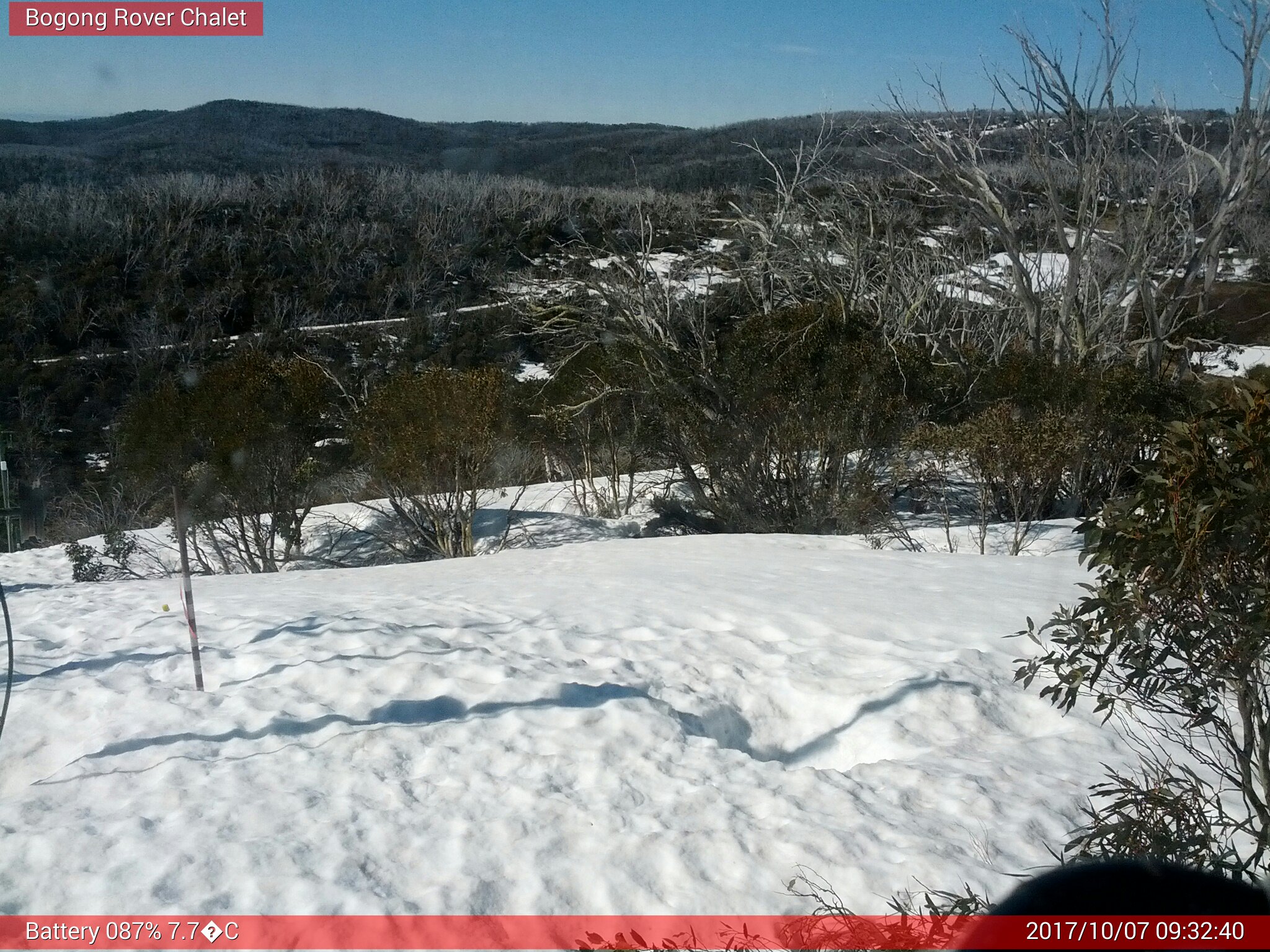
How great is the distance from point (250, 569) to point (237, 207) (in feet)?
127

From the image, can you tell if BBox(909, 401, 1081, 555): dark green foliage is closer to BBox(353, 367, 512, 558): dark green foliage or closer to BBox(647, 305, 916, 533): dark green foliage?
BBox(647, 305, 916, 533): dark green foliage

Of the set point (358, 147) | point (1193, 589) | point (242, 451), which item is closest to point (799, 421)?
point (242, 451)

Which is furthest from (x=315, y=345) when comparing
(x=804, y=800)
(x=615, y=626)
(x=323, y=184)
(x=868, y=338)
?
(x=804, y=800)

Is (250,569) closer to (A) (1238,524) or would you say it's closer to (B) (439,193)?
(A) (1238,524)

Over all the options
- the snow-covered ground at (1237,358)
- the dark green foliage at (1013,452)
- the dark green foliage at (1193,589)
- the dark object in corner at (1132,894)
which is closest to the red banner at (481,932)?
the dark green foliage at (1193,589)

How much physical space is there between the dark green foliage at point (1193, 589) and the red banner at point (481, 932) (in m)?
0.74

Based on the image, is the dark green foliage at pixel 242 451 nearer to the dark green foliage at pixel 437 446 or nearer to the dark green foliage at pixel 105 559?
the dark green foliage at pixel 105 559

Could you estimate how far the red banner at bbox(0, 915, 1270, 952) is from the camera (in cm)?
285

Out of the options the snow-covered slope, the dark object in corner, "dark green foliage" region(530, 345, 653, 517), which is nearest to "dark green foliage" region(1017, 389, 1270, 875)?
the snow-covered slope

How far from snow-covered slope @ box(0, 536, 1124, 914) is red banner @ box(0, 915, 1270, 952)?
0.20 feet

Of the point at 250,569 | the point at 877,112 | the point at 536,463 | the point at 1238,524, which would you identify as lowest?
the point at 250,569

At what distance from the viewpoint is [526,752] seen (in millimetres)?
4258

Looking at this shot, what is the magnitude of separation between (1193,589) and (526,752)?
271 centimetres

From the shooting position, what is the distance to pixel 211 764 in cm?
396
